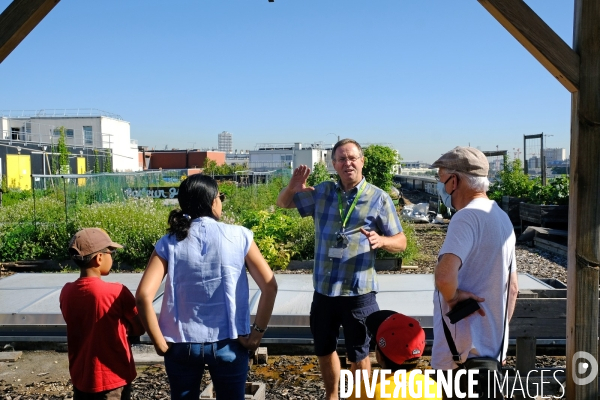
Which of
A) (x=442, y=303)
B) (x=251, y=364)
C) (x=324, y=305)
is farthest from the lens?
(x=251, y=364)

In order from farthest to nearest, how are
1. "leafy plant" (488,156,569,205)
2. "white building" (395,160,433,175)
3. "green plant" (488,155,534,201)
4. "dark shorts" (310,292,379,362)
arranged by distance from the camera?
"white building" (395,160,433,175)
"green plant" (488,155,534,201)
"leafy plant" (488,156,569,205)
"dark shorts" (310,292,379,362)

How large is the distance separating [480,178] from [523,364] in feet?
7.61

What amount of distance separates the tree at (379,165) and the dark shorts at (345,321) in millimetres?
18941

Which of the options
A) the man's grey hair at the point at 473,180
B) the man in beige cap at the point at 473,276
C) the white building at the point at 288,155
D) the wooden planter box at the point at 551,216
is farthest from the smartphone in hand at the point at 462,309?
the white building at the point at 288,155

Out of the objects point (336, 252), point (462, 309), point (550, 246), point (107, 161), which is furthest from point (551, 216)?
point (107, 161)

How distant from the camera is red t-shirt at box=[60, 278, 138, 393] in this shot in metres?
3.05

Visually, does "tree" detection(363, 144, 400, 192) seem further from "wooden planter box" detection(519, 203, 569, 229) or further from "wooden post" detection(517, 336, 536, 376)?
"wooden post" detection(517, 336, 536, 376)

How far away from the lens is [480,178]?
2875mm

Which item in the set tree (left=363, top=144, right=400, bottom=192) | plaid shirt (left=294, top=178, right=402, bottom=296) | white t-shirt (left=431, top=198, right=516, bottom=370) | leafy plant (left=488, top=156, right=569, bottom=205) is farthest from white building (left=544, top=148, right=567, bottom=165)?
white t-shirt (left=431, top=198, right=516, bottom=370)

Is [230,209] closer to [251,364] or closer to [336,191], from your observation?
[251,364]

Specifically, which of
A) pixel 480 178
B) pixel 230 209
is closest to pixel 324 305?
pixel 480 178

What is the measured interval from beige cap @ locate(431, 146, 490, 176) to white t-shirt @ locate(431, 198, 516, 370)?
162mm

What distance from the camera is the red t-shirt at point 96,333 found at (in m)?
3.05

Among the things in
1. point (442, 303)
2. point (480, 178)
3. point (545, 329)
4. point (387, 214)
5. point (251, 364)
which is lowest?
point (251, 364)
